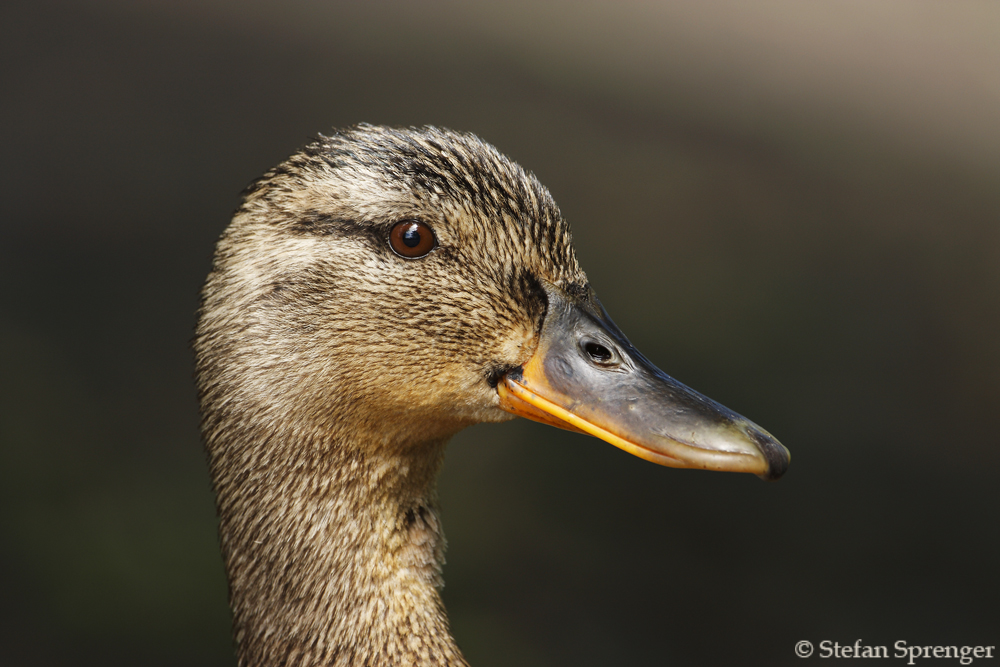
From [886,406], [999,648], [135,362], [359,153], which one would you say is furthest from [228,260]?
[886,406]

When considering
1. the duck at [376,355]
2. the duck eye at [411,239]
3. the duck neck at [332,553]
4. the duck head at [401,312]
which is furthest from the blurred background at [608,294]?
the duck eye at [411,239]

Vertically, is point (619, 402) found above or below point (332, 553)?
above

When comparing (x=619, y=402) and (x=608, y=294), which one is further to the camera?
(x=608, y=294)

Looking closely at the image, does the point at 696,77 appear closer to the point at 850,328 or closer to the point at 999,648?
the point at 850,328

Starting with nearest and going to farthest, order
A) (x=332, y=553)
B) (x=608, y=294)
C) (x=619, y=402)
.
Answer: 1. (x=619, y=402)
2. (x=332, y=553)
3. (x=608, y=294)

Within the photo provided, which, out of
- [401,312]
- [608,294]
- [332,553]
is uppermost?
[401,312]

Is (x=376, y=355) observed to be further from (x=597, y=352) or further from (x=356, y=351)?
(x=597, y=352)

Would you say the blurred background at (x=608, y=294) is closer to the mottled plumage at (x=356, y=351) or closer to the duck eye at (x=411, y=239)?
the mottled plumage at (x=356, y=351)

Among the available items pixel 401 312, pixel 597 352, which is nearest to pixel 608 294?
pixel 597 352
